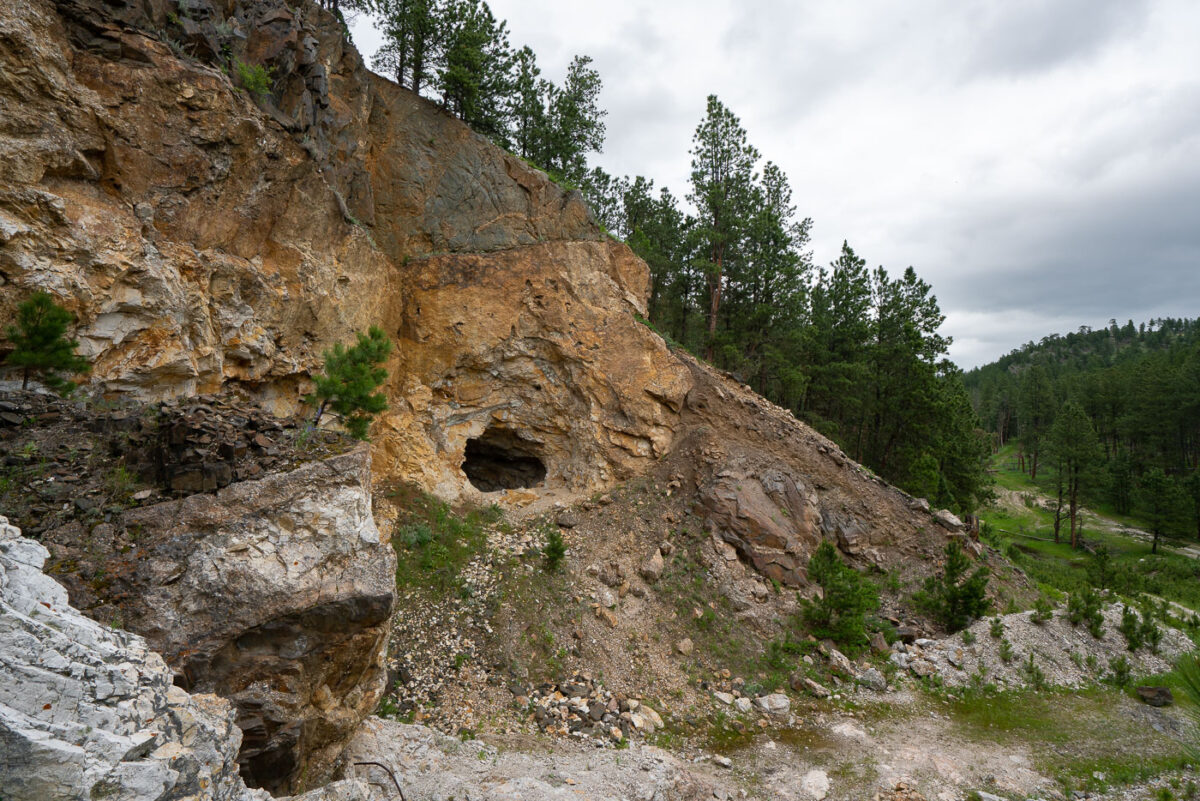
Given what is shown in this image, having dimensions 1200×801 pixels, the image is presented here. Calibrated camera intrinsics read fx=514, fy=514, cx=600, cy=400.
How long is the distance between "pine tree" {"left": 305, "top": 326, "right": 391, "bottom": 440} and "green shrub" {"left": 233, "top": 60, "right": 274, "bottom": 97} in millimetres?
6530

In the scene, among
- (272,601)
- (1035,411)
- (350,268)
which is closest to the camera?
A: (272,601)

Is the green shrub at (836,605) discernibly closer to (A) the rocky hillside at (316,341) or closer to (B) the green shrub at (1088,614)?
(A) the rocky hillside at (316,341)

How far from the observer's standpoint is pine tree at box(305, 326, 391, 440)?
10055mm

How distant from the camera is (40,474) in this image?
235 inches

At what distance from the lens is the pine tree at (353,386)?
33.0ft

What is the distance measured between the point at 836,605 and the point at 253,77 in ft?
62.5

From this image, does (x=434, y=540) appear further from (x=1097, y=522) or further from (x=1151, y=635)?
(x=1097, y=522)

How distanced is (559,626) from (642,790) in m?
4.40

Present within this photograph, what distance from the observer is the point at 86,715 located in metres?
3.88

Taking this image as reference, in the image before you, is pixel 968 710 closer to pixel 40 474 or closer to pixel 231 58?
pixel 40 474

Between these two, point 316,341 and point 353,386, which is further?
point 316,341

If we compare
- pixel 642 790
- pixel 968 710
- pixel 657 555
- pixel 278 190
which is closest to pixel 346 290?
pixel 278 190

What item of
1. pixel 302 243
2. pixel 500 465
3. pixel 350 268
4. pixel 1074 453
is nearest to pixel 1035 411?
pixel 1074 453

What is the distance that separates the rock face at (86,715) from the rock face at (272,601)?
0.85 metres
